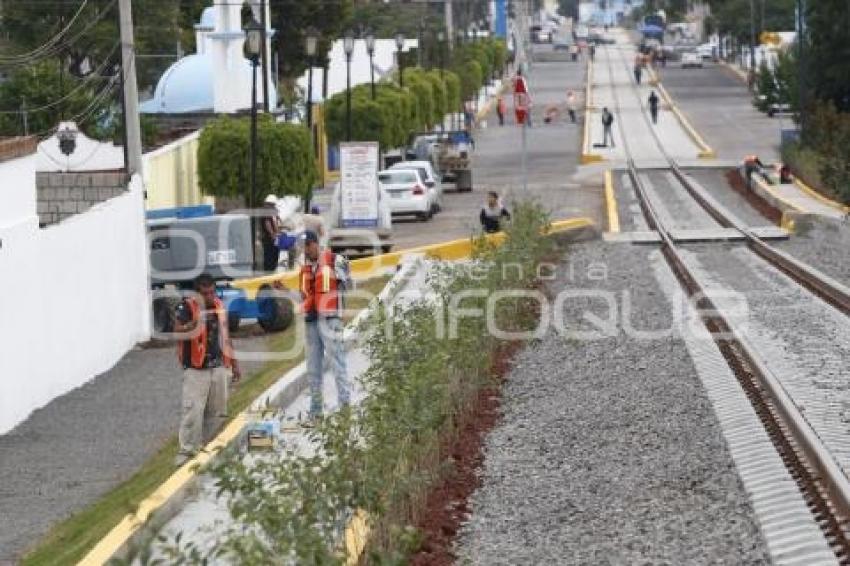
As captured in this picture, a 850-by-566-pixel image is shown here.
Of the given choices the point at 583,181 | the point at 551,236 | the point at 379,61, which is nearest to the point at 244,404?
the point at 551,236

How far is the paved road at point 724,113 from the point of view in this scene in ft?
260

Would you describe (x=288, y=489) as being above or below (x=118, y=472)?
above

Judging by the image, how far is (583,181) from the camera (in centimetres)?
6431

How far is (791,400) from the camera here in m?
17.1

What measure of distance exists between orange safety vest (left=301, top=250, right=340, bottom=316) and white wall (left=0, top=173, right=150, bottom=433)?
417 centimetres

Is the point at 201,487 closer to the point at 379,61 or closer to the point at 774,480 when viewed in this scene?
the point at 774,480

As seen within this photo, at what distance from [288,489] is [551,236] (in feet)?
89.8

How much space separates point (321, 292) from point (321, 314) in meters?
0.19

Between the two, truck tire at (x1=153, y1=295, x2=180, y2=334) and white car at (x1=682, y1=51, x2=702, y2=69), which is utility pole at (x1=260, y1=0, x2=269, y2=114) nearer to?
truck tire at (x1=153, y1=295, x2=180, y2=334)

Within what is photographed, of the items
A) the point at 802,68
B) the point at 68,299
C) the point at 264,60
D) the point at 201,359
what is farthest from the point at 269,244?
the point at 802,68

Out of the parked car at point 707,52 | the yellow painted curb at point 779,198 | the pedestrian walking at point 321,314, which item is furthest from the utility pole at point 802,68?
the parked car at point 707,52

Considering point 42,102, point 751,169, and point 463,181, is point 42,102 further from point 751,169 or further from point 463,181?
point 751,169

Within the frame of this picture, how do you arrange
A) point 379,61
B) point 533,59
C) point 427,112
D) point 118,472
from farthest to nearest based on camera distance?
point 533,59
point 379,61
point 427,112
point 118,472

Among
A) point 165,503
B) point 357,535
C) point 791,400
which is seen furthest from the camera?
point 791,400
